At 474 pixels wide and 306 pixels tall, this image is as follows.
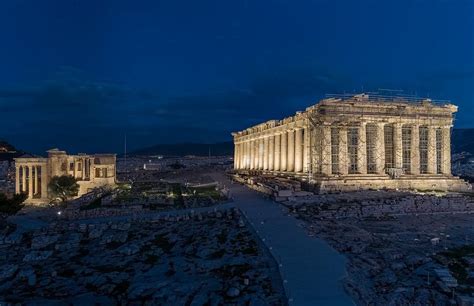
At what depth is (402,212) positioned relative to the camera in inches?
1171

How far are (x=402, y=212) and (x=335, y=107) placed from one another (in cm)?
1335

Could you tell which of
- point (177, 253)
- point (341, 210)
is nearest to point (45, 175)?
point (177, 253)

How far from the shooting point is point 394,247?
19.8 m

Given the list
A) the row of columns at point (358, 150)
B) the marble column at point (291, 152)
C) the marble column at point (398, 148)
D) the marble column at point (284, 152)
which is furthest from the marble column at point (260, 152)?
the marble column at point (398, 148)

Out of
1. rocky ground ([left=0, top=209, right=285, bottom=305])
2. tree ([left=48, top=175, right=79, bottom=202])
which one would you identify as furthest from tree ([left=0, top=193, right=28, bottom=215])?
tree ([left=48, top=175, right=79, bottom=202])

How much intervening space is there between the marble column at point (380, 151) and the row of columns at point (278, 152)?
25.4 ft

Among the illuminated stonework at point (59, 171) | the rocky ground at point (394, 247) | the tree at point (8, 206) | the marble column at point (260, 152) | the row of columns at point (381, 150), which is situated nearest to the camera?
the rocky ground at point (394, 247)

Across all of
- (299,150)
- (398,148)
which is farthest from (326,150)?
(398,148)

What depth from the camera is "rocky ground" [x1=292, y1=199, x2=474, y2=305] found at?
13938 mm

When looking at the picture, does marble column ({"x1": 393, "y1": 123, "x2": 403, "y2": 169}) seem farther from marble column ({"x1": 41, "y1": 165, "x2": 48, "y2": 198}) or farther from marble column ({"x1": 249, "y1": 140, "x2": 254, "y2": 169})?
marble column ({"x1": 41, "y1": 165, "x2": 48, "y2": 198})

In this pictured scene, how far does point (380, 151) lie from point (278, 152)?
1449 centimetres

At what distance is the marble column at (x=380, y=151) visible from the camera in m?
41.2

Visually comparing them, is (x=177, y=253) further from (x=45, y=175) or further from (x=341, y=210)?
(x=45, y=175)

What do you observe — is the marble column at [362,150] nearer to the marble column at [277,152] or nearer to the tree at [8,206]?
the marble column at [277,152]
